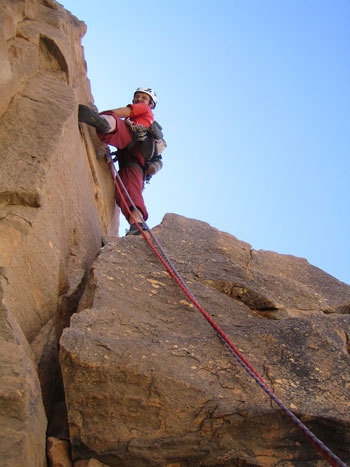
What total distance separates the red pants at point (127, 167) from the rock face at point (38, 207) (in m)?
0.25

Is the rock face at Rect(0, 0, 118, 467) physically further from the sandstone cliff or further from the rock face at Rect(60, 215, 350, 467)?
the rock face at Rect(60, 215, 350, 467)

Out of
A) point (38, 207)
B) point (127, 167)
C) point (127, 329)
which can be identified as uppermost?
point (127, 167)

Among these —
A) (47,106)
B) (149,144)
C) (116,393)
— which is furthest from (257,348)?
(149,144)

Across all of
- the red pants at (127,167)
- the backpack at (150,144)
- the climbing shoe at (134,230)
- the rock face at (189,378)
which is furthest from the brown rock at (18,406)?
the backpack at (150,144)

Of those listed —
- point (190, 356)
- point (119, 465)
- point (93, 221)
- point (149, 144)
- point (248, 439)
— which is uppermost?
point (149, 144)

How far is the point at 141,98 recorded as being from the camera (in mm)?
7523

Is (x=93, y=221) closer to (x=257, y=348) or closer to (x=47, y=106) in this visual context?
(x=47, y=106)

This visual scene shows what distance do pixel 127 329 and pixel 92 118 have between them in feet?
9.99

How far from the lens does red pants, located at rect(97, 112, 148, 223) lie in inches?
264

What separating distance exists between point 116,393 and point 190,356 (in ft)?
1.88

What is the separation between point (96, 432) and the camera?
10.8 ft

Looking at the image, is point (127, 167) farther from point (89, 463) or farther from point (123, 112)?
point (89, 463)

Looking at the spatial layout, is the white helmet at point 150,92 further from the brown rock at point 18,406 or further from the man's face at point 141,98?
the brown rock at point 18,406

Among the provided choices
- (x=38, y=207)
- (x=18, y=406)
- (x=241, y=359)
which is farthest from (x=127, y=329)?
(x=38, y=207)
